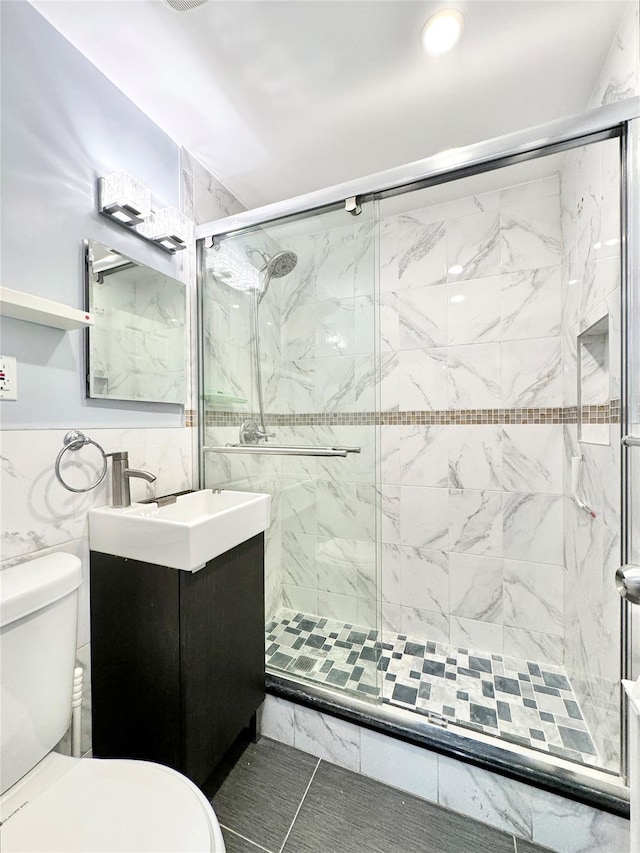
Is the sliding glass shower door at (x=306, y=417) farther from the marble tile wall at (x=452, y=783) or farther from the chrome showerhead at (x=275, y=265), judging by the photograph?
the marble tile wall at (x=452, y=783)

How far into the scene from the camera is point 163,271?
1484 mm

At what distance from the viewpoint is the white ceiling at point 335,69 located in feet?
3.49

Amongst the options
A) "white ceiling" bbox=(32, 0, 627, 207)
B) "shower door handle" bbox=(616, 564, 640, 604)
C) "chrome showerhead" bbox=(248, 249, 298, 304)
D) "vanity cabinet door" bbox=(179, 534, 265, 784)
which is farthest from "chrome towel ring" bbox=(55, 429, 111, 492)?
"shower door handle" bbox=(616, 564, 640, 604)

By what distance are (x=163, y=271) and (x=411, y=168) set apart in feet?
3.43

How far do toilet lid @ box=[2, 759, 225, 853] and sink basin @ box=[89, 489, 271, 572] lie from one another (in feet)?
1.53

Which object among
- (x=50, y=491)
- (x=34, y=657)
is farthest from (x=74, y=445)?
(x=34, y=657)

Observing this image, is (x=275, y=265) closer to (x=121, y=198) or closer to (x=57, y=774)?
(x=121, y=198)

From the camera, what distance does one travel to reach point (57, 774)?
2.77 feet

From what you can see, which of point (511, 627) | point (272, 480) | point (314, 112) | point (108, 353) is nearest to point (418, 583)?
point (511, 627)

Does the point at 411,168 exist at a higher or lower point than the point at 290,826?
higher

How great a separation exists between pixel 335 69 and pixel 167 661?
199cm

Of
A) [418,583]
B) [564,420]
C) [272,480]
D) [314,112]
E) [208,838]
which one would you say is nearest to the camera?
[208,838]

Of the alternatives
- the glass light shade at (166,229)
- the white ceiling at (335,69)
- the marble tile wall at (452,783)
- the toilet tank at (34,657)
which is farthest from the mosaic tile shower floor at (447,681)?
the white ceiling at (335,69)

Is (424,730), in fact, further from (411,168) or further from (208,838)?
(411,168)
